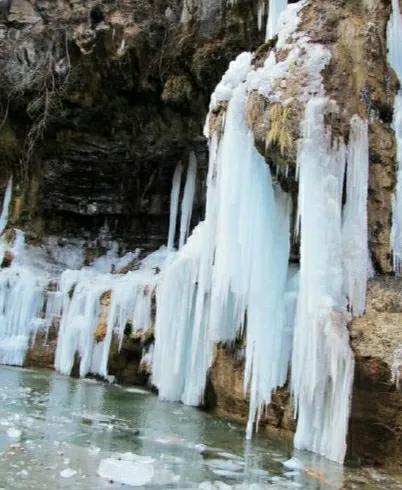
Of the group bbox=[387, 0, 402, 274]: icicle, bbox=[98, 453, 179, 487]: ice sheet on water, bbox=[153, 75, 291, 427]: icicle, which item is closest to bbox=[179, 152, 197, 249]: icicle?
bbox=[153, 75, 291, 427]: icicle

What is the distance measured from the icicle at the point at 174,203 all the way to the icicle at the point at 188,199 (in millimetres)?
248

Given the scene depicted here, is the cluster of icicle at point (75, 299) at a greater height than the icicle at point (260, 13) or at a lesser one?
lesser

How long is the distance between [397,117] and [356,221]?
64.0 inches

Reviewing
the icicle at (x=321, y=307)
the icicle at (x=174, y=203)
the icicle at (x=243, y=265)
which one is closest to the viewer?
the icicle at (x=321, y=307)

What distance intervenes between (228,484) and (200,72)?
1002cm

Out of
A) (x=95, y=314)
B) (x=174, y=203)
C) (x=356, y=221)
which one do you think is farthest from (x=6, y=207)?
(x=356, y=221)

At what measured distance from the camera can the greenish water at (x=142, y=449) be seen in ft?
14.4

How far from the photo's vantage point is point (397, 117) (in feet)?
23.1

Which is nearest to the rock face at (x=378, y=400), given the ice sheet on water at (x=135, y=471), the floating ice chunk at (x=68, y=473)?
the ice sheet on water at (x=135, y=471)

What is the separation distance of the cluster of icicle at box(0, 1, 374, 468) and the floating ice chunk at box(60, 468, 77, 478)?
2360 millimetres

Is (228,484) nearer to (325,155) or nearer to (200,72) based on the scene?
(325,155)

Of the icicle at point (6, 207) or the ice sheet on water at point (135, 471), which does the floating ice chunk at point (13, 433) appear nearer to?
the ice sheet on water at point (135, 471)

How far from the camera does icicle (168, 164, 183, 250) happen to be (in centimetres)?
1529

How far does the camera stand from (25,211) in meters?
16.3
